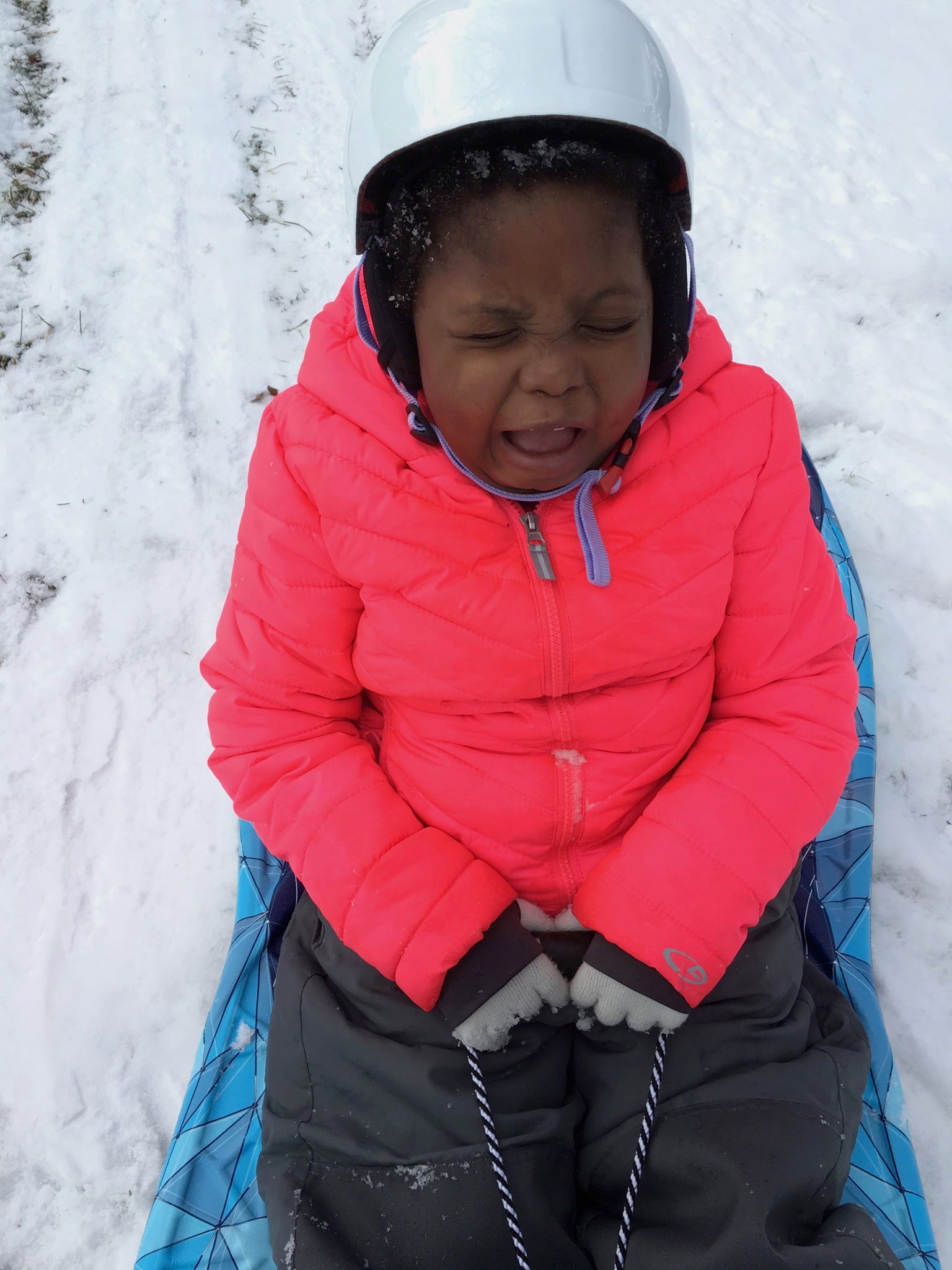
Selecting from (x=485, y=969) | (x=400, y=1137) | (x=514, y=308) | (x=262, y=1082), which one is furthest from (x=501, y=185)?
(x=262, y=1082)

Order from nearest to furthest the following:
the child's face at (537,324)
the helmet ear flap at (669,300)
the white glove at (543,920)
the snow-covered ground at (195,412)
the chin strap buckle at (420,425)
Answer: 1. the child's face at (537,324)
2. the helmet ear flap at (669,300)
3. the chin strap buckle at (420,425)
4. the white glove at (543,920)
5. the snow-covered ground at (195,412)

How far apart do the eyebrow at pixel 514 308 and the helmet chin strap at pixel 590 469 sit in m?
0.26

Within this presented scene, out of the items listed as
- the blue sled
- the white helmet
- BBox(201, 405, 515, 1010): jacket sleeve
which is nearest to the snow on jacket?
BBox(201, 405, 515, 1010): jacket sleeve

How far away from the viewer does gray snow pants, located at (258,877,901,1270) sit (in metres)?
1.26

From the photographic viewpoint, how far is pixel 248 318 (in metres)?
2.98

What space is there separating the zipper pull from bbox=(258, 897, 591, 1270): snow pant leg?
74 centimetres

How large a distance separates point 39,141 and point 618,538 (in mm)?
3346

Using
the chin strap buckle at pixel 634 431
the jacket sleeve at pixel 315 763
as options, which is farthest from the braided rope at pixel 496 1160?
the chin strap buckle at pixel 634 431

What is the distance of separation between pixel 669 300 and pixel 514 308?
0.32m

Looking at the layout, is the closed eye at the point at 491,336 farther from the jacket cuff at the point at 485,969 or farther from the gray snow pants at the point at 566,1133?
the gray snow pants at the point at 566,1133

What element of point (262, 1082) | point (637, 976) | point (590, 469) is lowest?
point (262, 1082)

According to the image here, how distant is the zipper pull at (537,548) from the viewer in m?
1.39

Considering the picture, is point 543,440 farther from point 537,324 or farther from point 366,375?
point 366,375

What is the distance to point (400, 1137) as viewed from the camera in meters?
1.34
